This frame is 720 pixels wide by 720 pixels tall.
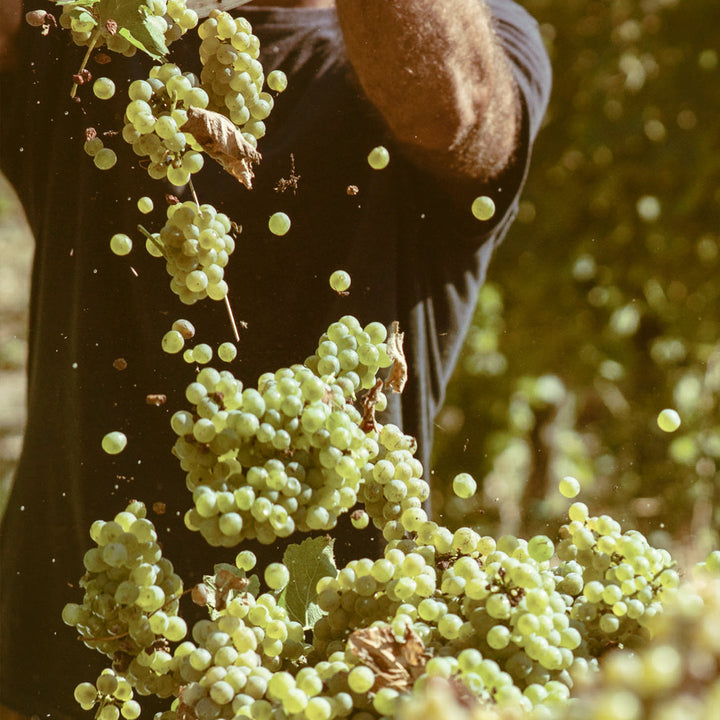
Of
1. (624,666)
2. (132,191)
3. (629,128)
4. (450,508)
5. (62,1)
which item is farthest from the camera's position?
(629,128)

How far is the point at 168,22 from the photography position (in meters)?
0.51

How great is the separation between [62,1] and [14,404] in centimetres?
146

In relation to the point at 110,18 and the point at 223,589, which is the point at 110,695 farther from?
the point at 110,18

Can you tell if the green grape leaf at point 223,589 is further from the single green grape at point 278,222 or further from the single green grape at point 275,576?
the single green grape at point 278,222

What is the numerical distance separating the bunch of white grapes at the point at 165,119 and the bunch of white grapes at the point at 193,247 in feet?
0.07

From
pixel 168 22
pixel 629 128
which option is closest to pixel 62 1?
pixel 168 22

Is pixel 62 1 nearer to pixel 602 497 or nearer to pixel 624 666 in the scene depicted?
pixel 624 666

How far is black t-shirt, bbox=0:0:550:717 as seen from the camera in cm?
71

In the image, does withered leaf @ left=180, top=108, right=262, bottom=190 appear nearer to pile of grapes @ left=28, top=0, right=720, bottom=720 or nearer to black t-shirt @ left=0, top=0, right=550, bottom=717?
pile of grapes @ left=28, top=0, right=720, bottom=720

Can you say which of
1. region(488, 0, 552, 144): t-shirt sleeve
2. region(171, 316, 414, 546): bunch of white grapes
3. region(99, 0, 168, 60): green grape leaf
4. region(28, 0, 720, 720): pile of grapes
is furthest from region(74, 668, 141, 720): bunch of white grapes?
region(488, 0, 552, 144): t-shirt sleeve

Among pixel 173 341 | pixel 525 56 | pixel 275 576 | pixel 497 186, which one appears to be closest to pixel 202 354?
pixel 173 341

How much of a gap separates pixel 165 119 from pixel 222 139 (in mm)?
32

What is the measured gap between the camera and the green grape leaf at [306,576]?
1.58 ft

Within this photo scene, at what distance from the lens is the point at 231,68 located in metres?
0.48
